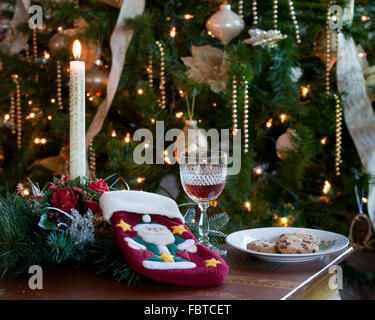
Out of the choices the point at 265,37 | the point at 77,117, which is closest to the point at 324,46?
the point at 265,37

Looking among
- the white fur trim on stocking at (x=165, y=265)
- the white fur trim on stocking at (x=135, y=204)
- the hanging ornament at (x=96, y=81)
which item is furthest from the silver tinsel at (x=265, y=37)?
the white fur trim on stocking at (x=165, y=265)

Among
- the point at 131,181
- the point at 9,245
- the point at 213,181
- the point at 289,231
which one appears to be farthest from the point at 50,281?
the point at 131,181

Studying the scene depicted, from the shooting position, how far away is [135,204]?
2.29 feet

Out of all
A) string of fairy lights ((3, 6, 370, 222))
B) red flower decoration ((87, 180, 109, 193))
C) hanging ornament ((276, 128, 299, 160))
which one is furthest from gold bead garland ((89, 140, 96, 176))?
red flower decoration ((87, 180, 109, 193))

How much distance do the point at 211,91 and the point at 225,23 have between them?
0.71ft

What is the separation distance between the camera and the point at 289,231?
0.84 metres

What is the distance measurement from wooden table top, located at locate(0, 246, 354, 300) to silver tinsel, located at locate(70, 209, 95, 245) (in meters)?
0.04

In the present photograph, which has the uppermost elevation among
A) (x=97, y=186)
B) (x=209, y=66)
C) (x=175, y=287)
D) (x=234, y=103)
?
(x=209, y=66)

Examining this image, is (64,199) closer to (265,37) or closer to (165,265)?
(165,265)

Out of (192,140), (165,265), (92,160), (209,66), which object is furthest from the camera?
(92,160)

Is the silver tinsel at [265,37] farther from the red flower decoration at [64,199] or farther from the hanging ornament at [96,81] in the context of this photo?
the red flower decoration at [64,199]

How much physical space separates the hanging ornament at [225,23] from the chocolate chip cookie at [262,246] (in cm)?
85
